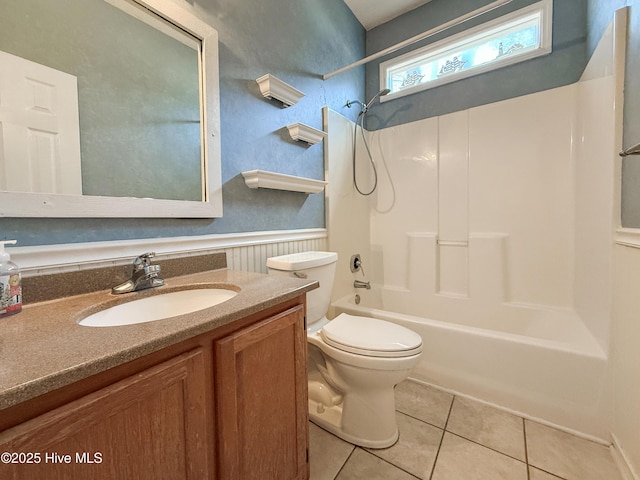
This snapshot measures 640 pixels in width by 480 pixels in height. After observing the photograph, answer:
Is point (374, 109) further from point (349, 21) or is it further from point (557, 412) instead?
point (557, 412)

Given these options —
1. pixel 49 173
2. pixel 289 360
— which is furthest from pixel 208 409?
pixel 49 173

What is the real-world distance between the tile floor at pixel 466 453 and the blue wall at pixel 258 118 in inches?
45.2

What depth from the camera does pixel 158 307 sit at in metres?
0.92

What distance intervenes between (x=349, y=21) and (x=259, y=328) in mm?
2546

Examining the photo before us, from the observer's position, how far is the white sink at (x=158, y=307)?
785mm

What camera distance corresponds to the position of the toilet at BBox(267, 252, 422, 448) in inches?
45.9

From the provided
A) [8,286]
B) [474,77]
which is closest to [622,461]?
[8,286]

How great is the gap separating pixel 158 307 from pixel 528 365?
67.9 inches

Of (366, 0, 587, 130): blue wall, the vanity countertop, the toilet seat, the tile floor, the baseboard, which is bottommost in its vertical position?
the tile floor

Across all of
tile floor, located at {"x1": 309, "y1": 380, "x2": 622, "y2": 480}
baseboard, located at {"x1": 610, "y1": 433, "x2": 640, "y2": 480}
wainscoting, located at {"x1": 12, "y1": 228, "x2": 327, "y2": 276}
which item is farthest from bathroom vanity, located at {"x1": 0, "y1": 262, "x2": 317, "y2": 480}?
baseboard, located at {"x1": 610, "y1": 433, "x2": 640, "y2": 480}

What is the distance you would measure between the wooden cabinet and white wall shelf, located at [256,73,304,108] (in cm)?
111

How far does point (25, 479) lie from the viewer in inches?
15.5

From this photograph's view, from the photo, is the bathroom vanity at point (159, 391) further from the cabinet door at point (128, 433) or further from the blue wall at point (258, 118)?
the blue wall at point (258, 118)

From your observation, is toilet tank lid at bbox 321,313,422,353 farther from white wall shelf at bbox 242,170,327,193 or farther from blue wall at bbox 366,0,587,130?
blue wall at bbox 366,0,587,130
